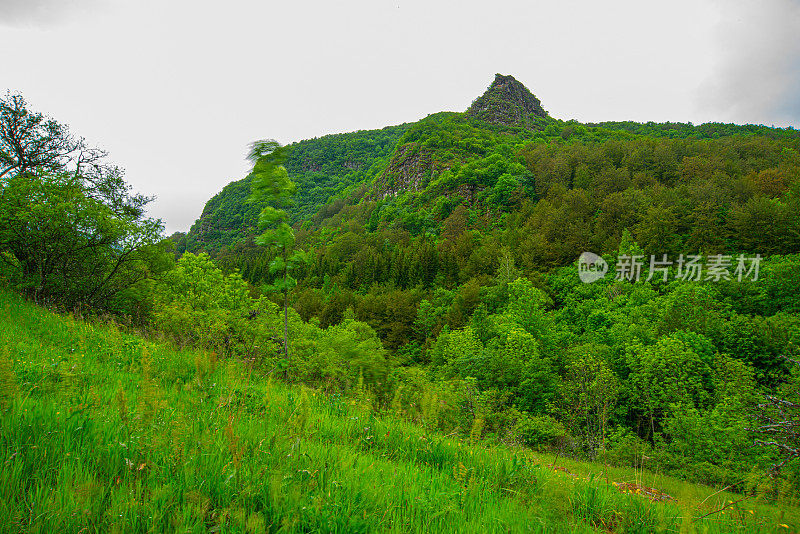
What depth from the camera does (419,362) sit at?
48.4 metres

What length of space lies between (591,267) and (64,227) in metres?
60.8

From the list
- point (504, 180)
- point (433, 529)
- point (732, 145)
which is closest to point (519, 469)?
point (433, 529)

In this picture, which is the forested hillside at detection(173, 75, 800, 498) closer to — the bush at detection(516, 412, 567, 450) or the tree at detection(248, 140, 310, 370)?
the bush at detection(516, 412, 567, 450)

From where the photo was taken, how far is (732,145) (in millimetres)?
79750

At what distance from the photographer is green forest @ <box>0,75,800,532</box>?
83.2 inches

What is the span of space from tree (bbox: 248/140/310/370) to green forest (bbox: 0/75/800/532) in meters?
0.08

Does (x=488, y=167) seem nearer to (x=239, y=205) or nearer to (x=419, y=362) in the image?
(x=419, y=362)

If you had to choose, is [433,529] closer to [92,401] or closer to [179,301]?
[92,401]

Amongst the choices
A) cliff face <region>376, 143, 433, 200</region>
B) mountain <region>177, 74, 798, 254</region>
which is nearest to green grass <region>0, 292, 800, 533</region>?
mountain <region>177, 74, 798, 254</region>

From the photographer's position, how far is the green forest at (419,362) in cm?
211

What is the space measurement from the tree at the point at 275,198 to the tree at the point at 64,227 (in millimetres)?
7468

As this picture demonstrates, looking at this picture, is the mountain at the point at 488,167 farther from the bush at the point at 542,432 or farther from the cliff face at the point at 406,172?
the bush at the point at 542,432

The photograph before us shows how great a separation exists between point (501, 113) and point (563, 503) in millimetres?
200874

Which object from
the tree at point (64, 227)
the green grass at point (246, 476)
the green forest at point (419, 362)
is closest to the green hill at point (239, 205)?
the green forest at point (419, 362)
